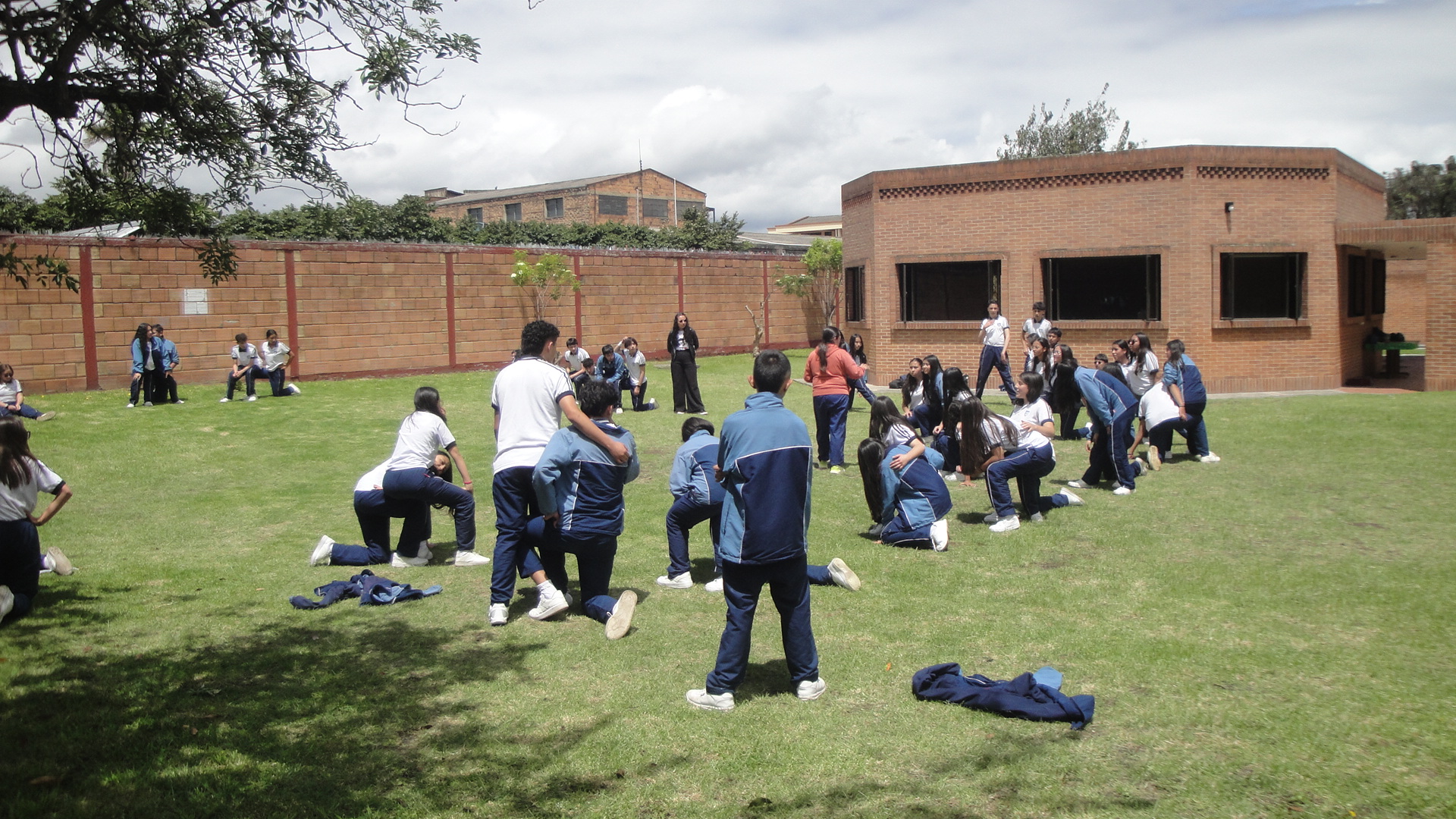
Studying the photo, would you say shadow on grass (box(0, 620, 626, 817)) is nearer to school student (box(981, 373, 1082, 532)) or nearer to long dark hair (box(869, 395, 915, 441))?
long dark hair (box(869, 395, 915, 441))

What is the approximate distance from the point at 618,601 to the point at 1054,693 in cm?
267

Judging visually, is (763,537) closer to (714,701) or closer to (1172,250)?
(714,701)

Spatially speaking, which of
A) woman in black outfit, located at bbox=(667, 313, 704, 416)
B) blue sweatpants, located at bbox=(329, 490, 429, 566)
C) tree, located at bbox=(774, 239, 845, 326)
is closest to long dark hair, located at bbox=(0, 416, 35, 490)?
blue sweatpants, located at bbox=(329, 490, 429, 566)

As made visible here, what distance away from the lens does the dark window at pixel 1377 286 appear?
23.4m

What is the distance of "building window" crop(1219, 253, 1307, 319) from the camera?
65.7 ft

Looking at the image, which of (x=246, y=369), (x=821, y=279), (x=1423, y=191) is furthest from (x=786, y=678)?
(x=1423, y=191)

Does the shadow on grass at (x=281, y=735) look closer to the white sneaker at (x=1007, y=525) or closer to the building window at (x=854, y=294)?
the white sneaker at (x=1007, y=525)

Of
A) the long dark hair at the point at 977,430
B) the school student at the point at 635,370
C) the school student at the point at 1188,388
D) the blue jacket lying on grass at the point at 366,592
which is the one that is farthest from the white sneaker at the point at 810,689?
the school student at the point at 635,370

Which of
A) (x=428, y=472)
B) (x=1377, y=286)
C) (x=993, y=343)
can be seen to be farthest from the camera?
(x=1377, y=286)

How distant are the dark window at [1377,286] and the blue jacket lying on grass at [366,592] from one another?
77.0ft

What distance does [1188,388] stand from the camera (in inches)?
480

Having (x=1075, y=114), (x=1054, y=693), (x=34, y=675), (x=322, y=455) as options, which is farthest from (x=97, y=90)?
(x=1075, y=114)

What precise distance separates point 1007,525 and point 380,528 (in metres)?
5.28

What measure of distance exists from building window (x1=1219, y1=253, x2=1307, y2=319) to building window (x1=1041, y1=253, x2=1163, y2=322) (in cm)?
127
